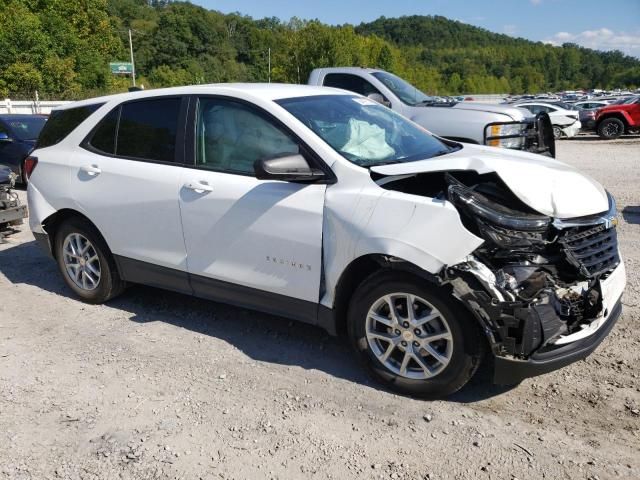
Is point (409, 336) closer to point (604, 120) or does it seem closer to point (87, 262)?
point (87, 262)

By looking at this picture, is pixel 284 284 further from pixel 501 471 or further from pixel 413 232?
pixel 501 471

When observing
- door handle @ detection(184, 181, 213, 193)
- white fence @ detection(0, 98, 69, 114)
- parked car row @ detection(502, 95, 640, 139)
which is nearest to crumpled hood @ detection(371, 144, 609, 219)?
door handle @ detection(184, 181, 213, 193)

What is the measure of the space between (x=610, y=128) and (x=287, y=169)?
21534mm

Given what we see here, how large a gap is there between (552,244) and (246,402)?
6.56 ft

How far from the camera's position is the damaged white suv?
3.09 metres

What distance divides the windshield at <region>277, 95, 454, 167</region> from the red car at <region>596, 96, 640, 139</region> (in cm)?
1957

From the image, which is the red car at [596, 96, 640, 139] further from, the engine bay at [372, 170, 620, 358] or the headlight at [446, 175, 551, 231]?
the headlight at [446, 175, 551, 231]

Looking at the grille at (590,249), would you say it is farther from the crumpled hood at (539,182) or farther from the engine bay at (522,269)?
the crumpled hood at (539,182)

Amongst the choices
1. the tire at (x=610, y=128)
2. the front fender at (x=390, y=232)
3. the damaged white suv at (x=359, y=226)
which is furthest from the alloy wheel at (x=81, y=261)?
the tire at (x=610, y=128)

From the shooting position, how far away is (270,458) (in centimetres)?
290

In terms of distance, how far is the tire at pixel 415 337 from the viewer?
3.12 m

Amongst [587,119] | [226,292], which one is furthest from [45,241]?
[587,119]

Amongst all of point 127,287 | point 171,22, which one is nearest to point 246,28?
point 171,22

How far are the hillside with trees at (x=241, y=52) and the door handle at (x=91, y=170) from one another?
150 ft
